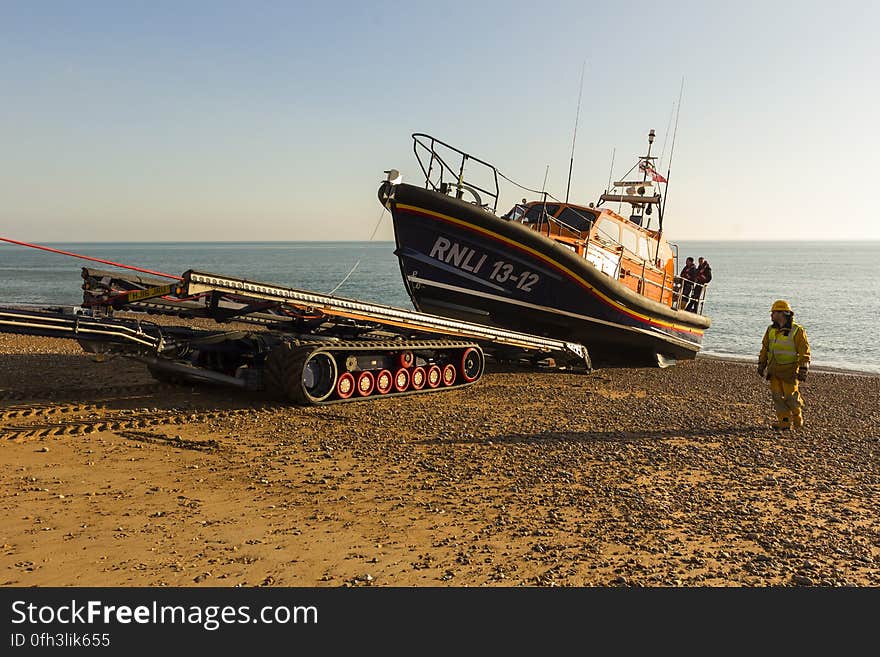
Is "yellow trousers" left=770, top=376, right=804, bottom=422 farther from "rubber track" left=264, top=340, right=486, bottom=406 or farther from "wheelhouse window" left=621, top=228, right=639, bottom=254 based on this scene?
"wheelhouse window" left=621, top=228, right=639, bottom=254

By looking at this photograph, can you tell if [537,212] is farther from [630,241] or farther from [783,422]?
[783,422]

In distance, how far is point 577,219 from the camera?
12992 millimetres

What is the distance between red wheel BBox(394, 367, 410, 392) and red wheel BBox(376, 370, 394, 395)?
3.6 inches

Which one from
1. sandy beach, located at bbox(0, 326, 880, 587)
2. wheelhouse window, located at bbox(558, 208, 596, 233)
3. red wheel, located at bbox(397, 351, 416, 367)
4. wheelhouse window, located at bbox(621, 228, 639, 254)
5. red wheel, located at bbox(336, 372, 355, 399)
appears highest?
wheelhouse window, located at bbox(558, 208, 596, 233)

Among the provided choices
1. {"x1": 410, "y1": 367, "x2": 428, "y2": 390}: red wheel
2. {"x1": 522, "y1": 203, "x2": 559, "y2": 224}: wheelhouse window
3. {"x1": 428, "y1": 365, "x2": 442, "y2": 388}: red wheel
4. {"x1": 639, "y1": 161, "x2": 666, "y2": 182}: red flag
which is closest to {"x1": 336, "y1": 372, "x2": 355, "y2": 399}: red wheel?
{"x1": 410, "y1": 367, "x2": 428, "y2": 390}: red wheel

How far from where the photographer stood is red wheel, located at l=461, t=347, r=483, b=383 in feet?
34.6

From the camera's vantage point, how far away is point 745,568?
4.32 metres

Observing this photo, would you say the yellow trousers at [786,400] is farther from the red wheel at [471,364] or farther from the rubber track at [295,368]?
the rubber track at [295,368]

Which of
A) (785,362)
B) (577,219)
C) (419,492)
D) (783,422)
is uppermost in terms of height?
(577,219)

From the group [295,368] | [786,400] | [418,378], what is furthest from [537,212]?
[295,368]

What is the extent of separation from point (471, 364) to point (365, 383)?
236 cm

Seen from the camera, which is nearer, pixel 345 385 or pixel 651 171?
pixel 345 385

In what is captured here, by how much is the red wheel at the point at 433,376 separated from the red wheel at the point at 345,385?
1.50 metres

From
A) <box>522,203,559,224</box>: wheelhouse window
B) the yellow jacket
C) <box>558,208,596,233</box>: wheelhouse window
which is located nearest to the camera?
the yellow jacket
